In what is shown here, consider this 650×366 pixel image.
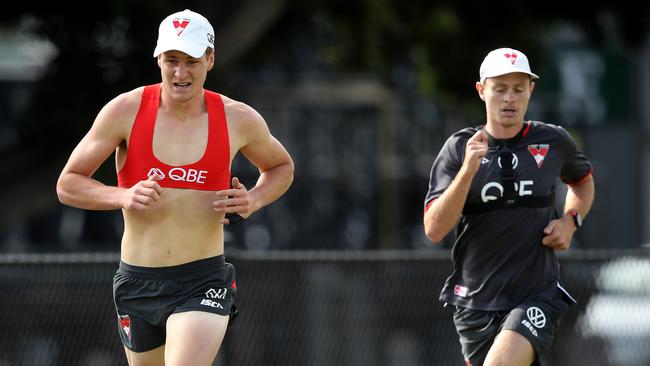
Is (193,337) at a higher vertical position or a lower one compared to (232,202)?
lower

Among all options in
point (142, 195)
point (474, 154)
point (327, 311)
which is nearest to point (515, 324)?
point (474, 154)

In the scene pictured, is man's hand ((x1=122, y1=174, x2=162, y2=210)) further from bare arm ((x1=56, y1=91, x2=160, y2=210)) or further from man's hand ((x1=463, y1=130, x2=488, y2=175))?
man's hand ((x1=463, y1=130, x2=488, y2=175))

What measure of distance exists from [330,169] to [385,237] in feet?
5.76

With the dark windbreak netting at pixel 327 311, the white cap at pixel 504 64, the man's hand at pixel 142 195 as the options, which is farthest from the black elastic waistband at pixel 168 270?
the dark windbreak netting at pixel 327 311

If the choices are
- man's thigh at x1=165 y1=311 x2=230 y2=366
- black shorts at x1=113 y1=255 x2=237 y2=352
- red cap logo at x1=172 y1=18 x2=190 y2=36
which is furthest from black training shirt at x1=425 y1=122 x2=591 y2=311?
red cap logo at x1=172 y1=18 x2=190 y2=36

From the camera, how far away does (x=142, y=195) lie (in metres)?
6.38

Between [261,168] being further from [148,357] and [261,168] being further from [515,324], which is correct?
[515,324]

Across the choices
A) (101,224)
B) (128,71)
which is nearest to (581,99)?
(101,224)

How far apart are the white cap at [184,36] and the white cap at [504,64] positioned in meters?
1.62

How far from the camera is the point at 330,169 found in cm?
Answer: 2262

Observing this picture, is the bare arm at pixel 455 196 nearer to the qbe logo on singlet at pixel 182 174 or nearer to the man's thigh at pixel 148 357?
the qbe logo on singlet at pixel 182 174

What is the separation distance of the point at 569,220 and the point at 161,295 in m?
2.40

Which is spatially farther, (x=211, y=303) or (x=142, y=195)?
(x=211, y=303)

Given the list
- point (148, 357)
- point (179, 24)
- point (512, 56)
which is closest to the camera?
point (179, 24)
